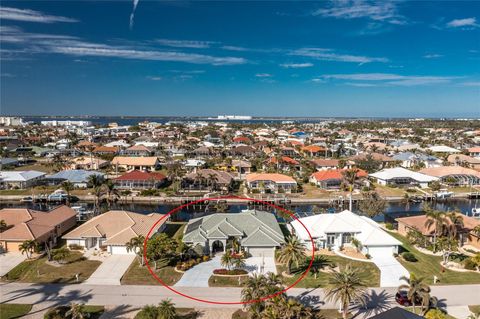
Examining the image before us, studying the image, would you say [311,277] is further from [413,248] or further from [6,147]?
[6,147]

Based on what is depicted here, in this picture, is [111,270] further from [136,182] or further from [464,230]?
[136,182]

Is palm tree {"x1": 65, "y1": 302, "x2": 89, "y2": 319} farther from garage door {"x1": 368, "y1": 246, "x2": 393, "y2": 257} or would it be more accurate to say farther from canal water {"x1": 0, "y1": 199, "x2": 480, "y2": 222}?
canal water {"x1": 0, "y1": 199, "x2": 480, "y2": 222}

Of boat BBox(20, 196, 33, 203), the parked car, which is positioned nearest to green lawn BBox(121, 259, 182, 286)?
the parked car

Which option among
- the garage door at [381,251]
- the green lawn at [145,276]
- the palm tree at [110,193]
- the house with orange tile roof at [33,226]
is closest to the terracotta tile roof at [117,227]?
the house with orange tile roof at [33,226]

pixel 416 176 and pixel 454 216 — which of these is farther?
pixel 416 176

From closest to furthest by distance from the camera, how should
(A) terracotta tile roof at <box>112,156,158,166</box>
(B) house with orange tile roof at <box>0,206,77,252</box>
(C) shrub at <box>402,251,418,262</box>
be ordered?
(C) shrub at <box>402,251,418,262</box> → (B) house with orange tile roof at <box>0,206,77,252</box> → (A) terracotta tile roof at <box>112,156,158,166</box>

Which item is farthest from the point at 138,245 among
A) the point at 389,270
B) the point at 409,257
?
the point at 409,257

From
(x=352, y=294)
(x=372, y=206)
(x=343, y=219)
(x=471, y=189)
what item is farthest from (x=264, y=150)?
(x=352, y=294)
